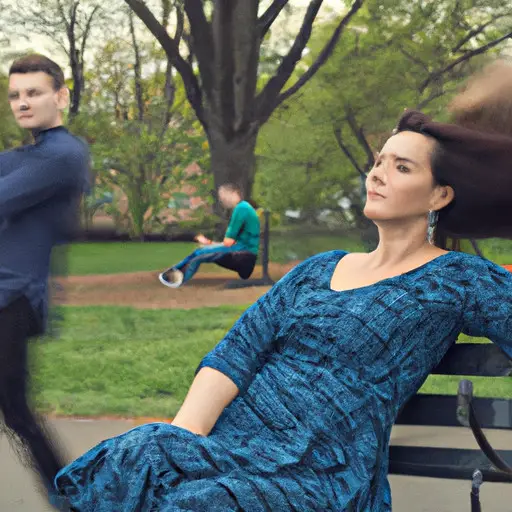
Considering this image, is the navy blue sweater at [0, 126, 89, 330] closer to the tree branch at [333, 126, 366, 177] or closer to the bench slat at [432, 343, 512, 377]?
the bench slat at [432, 343, 512, 377]

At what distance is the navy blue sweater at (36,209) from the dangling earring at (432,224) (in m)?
1.73

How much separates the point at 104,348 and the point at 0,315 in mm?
6538

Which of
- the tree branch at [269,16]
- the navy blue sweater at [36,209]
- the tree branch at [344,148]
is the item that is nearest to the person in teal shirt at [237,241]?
the tree branch at [344,148]

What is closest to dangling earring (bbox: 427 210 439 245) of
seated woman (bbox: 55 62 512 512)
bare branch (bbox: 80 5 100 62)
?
seated woman (bbox: 55 62 512 512)

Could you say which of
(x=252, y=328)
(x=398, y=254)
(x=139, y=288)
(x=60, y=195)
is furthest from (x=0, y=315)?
(x=139, y=288)

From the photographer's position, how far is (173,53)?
18.6m

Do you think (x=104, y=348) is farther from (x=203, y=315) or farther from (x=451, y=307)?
(x=451, y=307)

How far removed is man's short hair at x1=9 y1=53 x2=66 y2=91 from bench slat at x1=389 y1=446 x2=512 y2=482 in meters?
2.06

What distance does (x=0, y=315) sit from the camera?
13.1 ft

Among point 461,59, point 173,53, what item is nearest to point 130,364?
point 173,53

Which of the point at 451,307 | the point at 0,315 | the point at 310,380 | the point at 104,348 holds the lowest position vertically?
the point at 104,348

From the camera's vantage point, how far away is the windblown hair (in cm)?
254

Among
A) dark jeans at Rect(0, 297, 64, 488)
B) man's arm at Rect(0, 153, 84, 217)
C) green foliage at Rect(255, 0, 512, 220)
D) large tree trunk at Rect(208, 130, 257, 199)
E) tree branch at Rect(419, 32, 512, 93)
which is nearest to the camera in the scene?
man's arm at Rect(0, 153, 84, 217)

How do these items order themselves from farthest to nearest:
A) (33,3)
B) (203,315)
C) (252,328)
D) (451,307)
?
(33,3) → (203,315) → (252,328) → (451,307)
